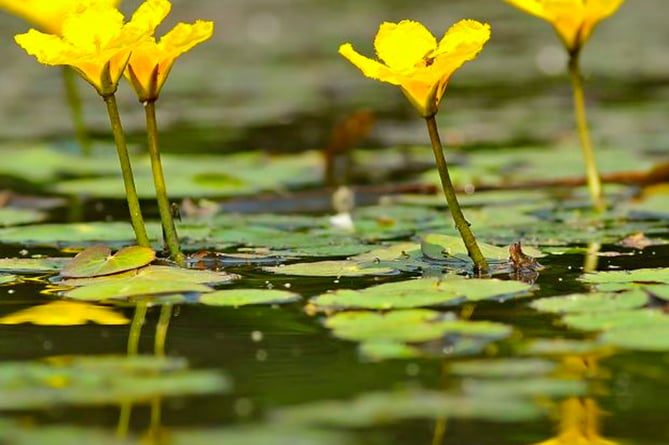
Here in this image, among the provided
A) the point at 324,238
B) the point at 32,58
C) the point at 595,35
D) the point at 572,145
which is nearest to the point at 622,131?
the point at 572,145

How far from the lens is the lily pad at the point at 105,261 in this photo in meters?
2.32

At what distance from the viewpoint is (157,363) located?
179cm

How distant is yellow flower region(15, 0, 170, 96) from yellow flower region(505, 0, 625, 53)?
836 millimetres

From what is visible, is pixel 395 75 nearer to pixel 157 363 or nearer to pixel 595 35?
pixel 157 363

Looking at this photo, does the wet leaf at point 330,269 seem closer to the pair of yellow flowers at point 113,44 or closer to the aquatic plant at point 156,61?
the aquatic plant at point 156,61

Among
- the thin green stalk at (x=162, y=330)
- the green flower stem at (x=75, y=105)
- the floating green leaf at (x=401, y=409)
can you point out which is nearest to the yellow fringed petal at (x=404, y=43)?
the thin green stalk at (x=162, y=330)

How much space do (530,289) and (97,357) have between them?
78 centimetres

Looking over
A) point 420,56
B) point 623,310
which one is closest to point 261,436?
point 623,310

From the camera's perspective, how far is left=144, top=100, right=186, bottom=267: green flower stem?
7.66 feet

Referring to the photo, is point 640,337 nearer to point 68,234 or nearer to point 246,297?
point 246,297

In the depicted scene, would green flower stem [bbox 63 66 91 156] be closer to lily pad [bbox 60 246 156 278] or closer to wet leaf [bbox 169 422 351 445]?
lily pad [bbox 60 246 156 278]

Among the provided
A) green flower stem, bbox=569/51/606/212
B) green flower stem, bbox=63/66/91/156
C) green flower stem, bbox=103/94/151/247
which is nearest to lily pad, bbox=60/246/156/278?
green flower stem, bbox=103/94/151/247

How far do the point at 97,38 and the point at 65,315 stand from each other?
1.48 ft

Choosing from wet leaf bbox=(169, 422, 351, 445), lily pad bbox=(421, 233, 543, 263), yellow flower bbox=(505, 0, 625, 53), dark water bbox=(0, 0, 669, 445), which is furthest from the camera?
yellow flower bbox=(505, 0, 625, 53)
